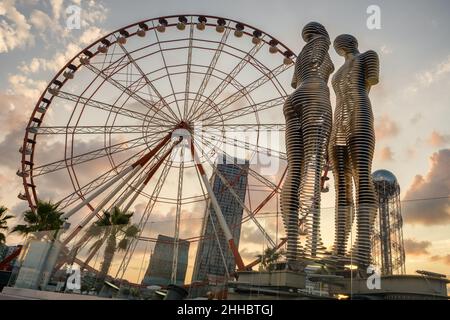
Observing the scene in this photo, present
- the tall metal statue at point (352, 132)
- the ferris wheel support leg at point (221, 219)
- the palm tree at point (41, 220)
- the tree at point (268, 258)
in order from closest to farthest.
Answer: the tree at point (268, 258)
the tall metal statue at point (352, 132)
the ferris wheel support leg at point (221, 219)
the palm tree at point (41, 220)

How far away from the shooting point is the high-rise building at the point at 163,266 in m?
14.6

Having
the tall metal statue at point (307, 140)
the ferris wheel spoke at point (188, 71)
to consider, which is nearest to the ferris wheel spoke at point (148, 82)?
the ferris wheel spoke at point (188, 71)

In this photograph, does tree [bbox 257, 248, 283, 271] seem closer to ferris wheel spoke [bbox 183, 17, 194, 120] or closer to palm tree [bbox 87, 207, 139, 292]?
palm tree [bbox 87, 207, 139, 292]

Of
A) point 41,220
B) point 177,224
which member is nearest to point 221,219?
point 177,224

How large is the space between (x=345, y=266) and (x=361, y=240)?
3.87ft

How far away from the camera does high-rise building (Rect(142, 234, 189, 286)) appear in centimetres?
1459

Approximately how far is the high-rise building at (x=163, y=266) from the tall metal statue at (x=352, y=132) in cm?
614

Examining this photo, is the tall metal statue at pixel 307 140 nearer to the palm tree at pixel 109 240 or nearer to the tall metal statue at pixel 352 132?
the tall metal statue at pixel 352 132

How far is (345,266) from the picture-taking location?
14.4 m

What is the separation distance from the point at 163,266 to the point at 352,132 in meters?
9.94

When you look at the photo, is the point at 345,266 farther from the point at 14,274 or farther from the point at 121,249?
the point at 14,274

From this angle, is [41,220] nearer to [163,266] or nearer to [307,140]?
[163,266]

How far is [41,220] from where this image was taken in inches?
867

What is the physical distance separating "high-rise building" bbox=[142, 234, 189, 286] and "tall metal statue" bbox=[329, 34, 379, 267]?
6.14 m
